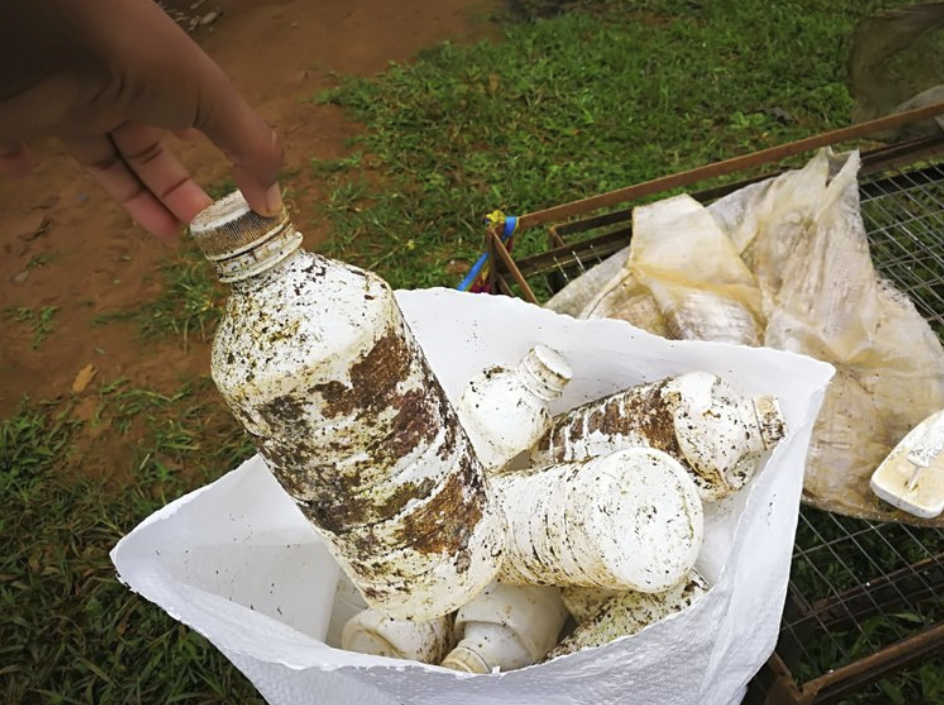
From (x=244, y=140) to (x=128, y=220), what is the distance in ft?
7.92

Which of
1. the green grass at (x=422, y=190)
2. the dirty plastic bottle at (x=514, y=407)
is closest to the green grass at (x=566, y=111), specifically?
the green grass at (x=422, y=190)

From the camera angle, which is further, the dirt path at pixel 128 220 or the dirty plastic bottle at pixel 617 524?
the dirt path at pixel 128 220

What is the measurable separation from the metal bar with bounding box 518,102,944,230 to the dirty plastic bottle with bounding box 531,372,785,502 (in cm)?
50

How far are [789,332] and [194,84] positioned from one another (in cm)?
120

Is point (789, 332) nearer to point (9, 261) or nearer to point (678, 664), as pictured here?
point (678, 664)

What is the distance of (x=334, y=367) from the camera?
78cm

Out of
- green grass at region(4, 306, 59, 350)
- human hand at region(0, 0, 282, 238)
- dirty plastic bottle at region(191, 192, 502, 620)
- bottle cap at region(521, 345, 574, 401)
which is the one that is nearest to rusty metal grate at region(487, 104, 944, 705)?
bottle cap at region(521, 345, 574, 401)

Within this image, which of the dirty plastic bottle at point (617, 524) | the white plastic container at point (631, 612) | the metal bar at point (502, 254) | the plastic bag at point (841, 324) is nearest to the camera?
the dirty plastic bottle at point (617, 524)

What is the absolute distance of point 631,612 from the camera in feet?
3.46

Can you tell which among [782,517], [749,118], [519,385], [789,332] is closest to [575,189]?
[749,118]

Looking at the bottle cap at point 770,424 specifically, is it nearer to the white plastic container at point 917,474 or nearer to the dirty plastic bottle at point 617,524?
the dirty plastic bottle at point 617,524

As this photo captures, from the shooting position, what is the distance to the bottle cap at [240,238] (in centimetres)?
75

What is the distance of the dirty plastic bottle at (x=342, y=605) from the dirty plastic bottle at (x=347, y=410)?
37 cm

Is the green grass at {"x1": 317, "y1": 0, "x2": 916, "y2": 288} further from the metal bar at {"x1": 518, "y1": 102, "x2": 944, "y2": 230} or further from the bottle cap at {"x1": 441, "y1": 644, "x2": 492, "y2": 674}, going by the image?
the bottle cap at {"x1": 441, "y1": 644, "x2": 492, "y2": 674}
